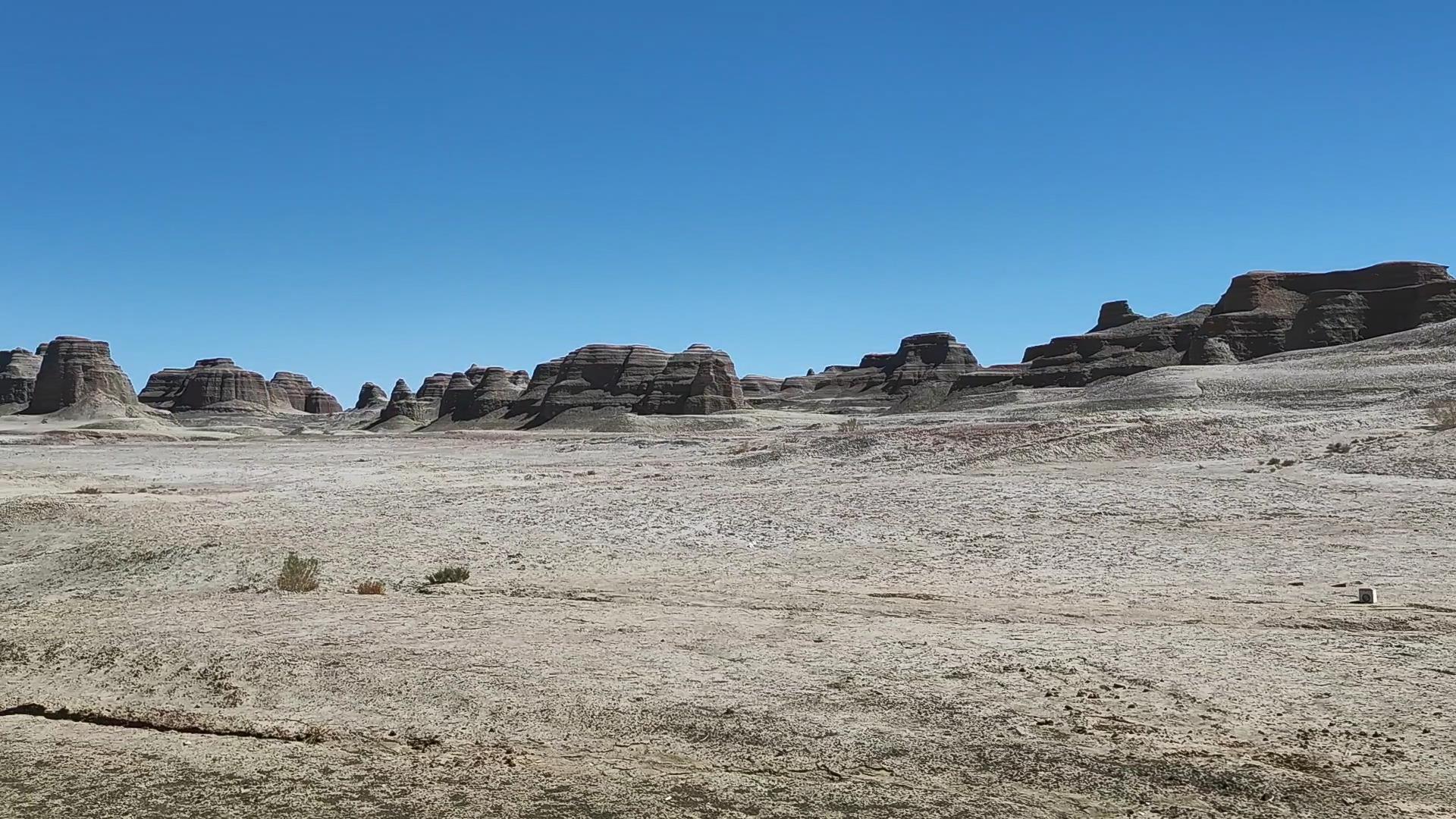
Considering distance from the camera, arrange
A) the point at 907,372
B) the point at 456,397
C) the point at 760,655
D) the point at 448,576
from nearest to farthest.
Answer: the point at 760,655, the point at 448,576, the point at 456,397, the point at 907,372

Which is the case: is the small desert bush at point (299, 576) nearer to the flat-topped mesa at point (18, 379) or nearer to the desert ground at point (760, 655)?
the desert ground at point (760, 655)

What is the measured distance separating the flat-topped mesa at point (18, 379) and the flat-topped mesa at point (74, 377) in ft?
50.8

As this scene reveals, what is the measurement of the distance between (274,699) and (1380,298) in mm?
91381

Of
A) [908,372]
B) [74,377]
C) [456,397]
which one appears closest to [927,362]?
[908,372]

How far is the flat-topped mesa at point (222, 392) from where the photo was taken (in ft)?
543

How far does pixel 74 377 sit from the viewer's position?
4409 inches

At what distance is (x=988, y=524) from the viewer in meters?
17.1

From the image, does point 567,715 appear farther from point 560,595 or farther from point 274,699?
point 560,595

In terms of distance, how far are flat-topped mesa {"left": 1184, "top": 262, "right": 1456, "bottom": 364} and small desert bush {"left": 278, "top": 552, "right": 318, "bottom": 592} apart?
7521cm

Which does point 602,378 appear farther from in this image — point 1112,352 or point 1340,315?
point 1340,315

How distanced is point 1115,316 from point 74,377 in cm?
13178

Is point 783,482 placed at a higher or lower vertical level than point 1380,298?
lower

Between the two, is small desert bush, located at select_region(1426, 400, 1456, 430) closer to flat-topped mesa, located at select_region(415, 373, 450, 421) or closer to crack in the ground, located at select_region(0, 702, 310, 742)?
crack in the ground, located at select_region(0, 702, 310, 742)

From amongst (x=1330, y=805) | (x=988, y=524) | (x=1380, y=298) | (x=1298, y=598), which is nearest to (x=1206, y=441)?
(x=988, y=524)
